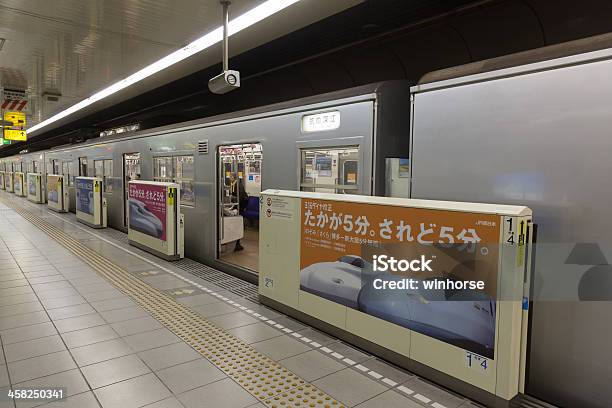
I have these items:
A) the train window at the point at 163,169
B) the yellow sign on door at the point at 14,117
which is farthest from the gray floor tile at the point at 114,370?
the yellow sign on door at the point at 14,117

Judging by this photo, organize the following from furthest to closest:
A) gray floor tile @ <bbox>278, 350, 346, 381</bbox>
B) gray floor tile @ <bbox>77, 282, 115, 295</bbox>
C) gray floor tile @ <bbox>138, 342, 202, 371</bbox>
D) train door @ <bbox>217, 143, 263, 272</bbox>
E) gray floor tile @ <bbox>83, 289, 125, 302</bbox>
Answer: train door @ <bbox>217, 143, 263, 272</bbox> → gray floor tile @ <bbox>77, 282, 115, 295</bbox> → gray floor tile @ <bbox>83, 289, 125, 302</bbox> → gray floor tile @ <bbox>138, 342, 202, 371</bbox> → gray floor tile @ <bbox>278, 350, 346, 381</bbox>

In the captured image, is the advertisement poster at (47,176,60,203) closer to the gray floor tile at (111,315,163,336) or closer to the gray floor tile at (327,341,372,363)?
the gray floor tile at (111,315,163,336)

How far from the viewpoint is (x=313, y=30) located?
5.30m

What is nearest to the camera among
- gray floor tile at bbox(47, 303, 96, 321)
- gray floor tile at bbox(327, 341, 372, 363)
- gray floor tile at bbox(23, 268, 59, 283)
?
gray floor tile at bbox(327, 341, 372, 363)

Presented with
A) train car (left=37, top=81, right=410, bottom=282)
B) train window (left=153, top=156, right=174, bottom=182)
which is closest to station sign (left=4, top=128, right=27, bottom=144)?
train car (left=37, top=81, right=410, bottom=282)

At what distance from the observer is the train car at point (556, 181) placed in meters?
2.41

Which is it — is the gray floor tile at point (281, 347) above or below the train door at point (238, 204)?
below

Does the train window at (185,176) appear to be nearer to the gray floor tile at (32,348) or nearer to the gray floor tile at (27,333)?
the gray floor tile at (27,333)

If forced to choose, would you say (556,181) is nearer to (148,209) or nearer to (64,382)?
(64,382)

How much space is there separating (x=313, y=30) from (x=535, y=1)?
2559mm

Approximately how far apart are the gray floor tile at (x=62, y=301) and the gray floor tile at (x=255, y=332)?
2060mm

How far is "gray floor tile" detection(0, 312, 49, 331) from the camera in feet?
13.0

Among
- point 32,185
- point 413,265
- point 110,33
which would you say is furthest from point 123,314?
point 32,185

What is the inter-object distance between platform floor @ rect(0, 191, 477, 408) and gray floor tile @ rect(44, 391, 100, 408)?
0.01 meters
